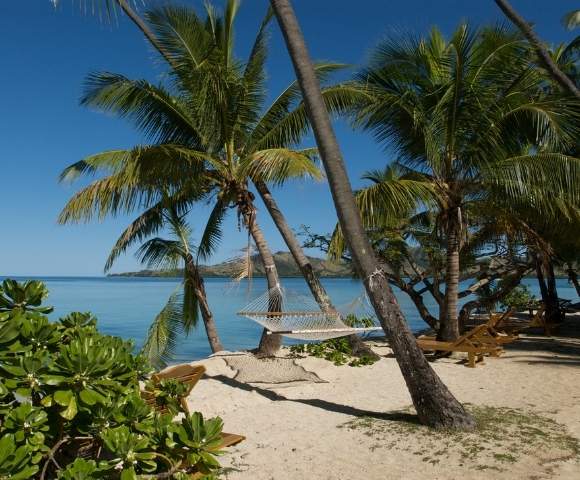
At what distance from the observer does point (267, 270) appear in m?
8.12

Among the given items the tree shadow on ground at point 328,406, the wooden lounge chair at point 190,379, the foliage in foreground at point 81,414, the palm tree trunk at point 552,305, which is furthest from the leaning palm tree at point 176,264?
the palm tree trunk at point 552,305

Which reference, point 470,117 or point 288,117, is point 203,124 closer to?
point 288,117

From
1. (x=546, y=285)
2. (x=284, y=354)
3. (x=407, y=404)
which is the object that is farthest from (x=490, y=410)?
(x=546, y=285)

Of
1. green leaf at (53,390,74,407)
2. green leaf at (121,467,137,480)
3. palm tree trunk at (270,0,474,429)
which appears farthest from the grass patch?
green leaf at (53,390,74,407)

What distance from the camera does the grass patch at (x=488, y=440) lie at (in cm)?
369

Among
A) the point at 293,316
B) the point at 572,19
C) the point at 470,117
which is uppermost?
the point at 572,19

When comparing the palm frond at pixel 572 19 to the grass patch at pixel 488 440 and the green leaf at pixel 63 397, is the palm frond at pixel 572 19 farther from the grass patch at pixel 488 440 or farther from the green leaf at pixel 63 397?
the green leaf at pixel 63 397

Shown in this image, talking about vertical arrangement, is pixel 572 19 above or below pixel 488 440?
above

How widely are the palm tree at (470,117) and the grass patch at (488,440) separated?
3.30 m

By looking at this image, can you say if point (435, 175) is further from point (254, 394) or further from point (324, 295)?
point (254, 394)

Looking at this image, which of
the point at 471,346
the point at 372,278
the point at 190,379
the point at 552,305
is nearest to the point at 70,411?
the point at 190,379

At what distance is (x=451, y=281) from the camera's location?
787 centimetres

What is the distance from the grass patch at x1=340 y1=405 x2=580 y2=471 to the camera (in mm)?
3688

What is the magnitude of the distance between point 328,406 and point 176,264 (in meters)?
4.69
